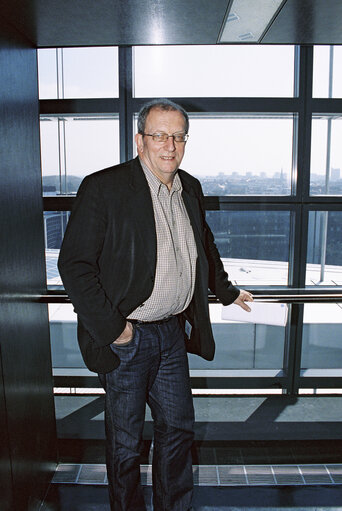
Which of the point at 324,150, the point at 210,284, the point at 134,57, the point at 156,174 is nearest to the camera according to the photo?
the point at 156,174

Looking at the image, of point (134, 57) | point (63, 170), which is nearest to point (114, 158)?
point (63, 170)

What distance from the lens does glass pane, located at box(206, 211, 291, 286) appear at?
11.4 feet

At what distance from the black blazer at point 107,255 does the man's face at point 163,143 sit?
9cm

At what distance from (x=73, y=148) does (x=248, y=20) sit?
185cm

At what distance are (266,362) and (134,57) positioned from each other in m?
2.62

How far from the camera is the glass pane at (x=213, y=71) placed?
10.5 ft

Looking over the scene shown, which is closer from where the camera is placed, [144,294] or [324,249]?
[144,294]

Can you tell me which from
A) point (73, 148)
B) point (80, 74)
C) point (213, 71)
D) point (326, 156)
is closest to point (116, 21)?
Answer: point (80, 74)

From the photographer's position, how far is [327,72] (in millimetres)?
3221

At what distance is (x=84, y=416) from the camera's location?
271 centimetres

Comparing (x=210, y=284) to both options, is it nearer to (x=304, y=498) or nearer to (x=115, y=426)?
(x=115, y=426)

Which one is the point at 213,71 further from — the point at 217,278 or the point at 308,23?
the point at 217,278

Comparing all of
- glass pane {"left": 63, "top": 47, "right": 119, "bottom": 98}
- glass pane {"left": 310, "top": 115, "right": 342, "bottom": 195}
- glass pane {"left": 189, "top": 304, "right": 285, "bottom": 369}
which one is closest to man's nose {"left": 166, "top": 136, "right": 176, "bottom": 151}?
glass pane {"left": 63, "top": 47, "right": 119, "bottom": 98}

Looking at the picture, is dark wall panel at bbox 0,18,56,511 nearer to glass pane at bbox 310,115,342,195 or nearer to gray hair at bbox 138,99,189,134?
gray hair at bbox 138,99,189,134
